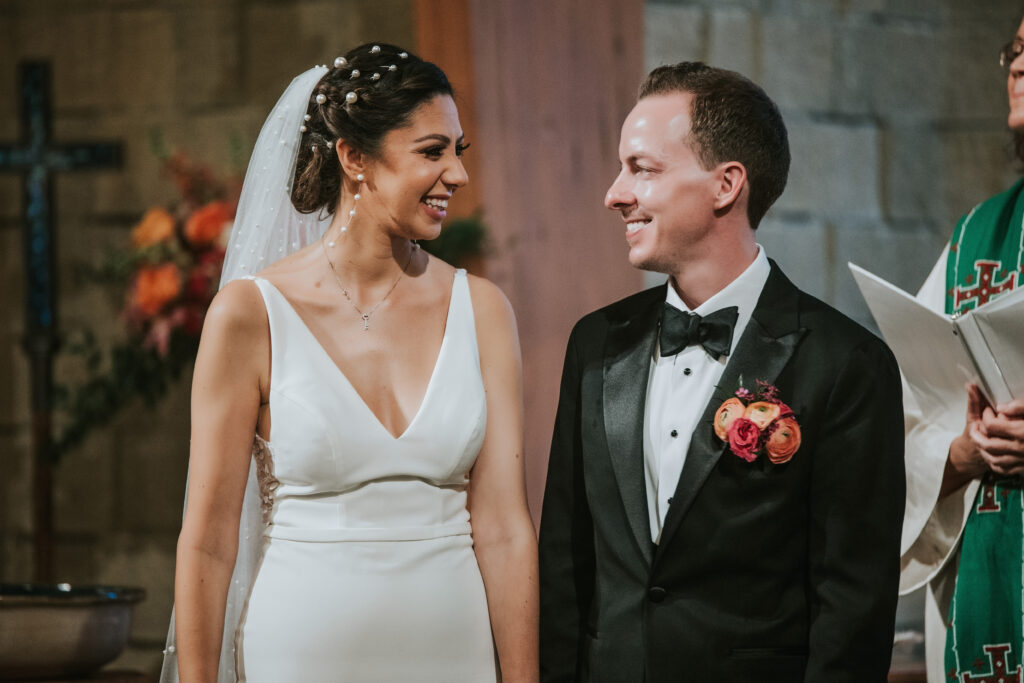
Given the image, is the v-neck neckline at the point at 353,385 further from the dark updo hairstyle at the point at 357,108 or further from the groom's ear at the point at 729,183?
the groom's ear at the point at 729,183

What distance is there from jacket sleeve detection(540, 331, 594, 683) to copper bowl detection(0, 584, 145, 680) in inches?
43.6

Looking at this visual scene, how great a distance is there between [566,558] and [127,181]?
12.0 feet

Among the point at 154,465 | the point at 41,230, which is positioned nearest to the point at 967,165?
the point at 154,465

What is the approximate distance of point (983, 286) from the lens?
2762 millimetres

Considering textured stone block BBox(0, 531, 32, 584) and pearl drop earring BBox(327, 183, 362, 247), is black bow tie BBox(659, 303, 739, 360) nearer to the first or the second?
pearl drop earring BBox(327, 183, 362, 247)

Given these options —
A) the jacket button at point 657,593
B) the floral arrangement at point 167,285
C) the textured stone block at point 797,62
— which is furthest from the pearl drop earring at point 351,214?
the textured stone block at point 797,62

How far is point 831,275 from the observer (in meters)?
4.18

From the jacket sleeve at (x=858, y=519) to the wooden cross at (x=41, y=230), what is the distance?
344 centimetres

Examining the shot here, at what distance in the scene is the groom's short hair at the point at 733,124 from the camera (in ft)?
7.59

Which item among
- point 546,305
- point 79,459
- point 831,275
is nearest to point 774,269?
point 546,305

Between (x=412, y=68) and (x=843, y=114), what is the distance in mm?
2133

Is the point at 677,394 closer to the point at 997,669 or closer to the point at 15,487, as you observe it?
the point at 997,669

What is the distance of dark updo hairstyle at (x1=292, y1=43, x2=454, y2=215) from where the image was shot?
248cm

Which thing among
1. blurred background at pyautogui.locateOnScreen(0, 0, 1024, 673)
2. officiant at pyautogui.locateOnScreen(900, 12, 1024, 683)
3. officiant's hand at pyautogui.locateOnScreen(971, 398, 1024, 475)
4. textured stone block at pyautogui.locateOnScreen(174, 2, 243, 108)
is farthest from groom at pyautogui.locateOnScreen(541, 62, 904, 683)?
textured stone block at pyautogui.locateOnScreen(174, 2, 243, 108)
